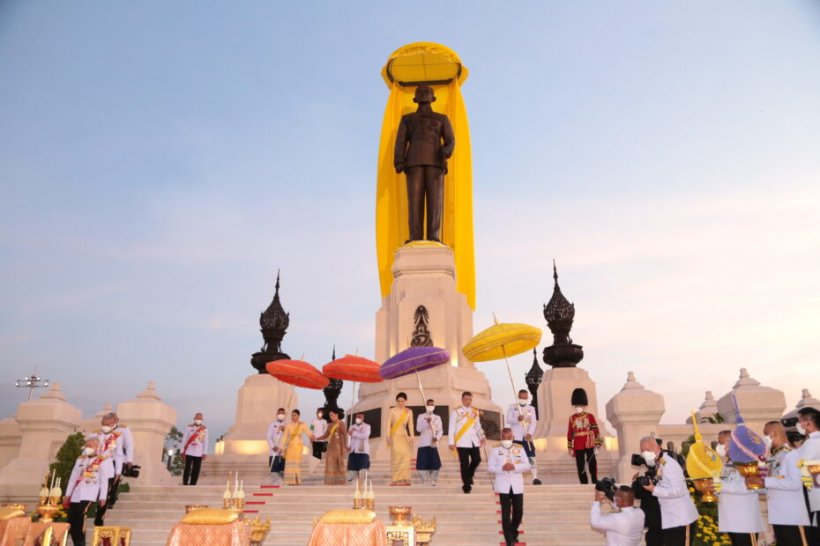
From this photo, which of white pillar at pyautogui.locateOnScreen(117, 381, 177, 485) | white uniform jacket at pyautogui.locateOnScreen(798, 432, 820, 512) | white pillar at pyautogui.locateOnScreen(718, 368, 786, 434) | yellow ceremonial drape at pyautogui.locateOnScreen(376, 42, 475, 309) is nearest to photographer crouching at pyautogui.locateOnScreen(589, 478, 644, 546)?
white uniform jacket at pyautogui.locateOnScreen(798, 432, 820, 512)

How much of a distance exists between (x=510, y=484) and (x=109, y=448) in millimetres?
6022

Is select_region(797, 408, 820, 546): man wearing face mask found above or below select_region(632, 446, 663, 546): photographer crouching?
above

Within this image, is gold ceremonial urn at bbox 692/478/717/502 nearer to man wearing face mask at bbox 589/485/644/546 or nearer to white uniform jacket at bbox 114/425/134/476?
man wearing face mask at bbox 589/485/644/546

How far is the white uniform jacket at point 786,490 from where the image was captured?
557cm

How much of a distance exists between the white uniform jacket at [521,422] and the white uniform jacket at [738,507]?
5.14 metres

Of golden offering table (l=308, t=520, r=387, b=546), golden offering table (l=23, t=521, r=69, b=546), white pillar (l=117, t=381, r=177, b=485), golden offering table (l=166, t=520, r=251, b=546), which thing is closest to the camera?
golden offering table (l=308, t=520, r=387, b=546)

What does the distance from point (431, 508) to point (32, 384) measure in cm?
3736

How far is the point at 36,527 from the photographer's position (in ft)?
21.0

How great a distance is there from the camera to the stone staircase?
8.67m

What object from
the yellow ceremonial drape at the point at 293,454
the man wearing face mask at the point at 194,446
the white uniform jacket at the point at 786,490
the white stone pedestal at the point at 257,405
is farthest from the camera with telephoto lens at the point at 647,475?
the white stone pedestal at the point at 257,405

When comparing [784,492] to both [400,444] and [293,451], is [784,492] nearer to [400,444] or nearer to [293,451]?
[400,444]

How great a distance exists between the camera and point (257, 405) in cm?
1880

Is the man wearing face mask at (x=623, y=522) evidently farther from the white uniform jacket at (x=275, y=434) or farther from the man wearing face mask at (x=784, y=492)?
the white uniform jacket at (x=275, y=434)

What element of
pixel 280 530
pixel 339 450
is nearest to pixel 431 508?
pixel 280 530
